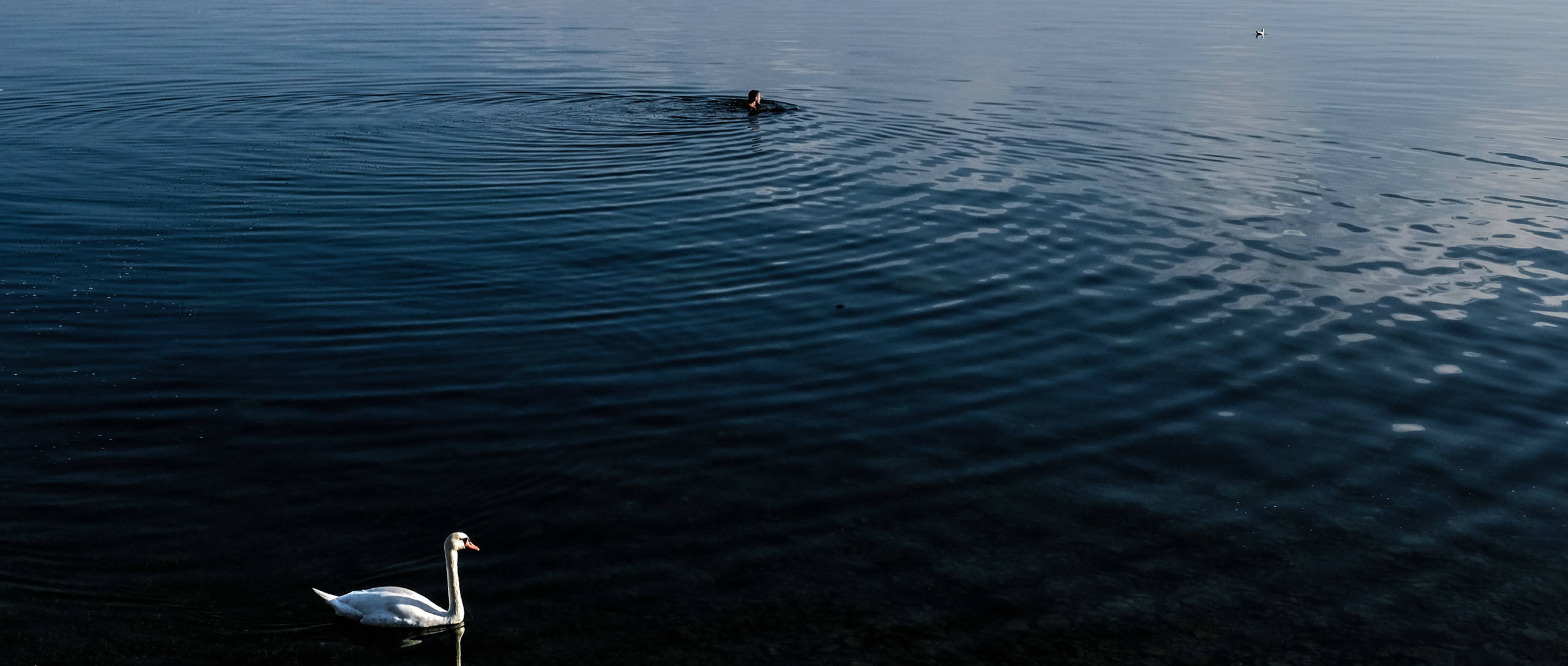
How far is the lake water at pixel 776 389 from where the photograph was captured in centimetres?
1062

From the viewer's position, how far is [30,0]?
74.6 meters

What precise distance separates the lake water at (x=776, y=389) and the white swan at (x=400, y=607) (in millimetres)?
214

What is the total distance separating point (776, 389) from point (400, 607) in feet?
21.1

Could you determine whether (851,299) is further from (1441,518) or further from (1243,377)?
(1441,518)

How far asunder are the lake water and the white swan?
0.70 feet

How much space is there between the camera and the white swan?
9805 mm

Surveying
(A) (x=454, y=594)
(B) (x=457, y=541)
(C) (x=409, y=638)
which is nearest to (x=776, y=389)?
(B) (x=457, y=541)

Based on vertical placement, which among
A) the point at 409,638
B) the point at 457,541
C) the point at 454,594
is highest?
the point at 457,541

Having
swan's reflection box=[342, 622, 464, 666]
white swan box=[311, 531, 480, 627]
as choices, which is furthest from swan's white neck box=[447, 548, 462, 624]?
swan's reflection box=[342, 622, 464, 666]

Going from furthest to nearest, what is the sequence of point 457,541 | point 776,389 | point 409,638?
1. point 776,389
2. point 457,541
3. point 409,638

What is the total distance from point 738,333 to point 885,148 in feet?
49.4

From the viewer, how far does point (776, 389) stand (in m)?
15.3

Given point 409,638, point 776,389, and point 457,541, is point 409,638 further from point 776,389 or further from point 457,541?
point 776,389

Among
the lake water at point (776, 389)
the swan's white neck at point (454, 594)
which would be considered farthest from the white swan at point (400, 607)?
the lake water at point (776, 389)
